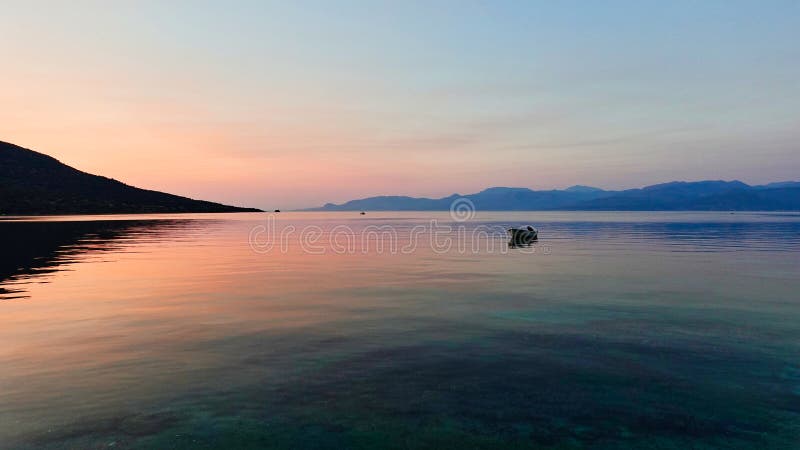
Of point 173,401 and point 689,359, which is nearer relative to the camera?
point 173,401

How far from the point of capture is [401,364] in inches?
512

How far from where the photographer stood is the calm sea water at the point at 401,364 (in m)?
9.11

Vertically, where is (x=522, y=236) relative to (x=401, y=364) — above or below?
above

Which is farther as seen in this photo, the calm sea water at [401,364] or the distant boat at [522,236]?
the distant boat at [522,236]

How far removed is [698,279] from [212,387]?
94.0ft

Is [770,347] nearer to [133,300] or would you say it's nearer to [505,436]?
[505,436]

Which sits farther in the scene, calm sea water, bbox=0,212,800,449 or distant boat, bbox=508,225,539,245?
distant boat, bbox=508,225,539,245

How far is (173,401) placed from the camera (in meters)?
10.5

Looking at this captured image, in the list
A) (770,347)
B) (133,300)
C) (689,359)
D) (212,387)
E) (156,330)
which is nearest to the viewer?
(212,387)

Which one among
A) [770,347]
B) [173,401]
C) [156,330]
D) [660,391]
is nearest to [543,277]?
[770,347]

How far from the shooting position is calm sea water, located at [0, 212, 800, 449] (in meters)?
9.11

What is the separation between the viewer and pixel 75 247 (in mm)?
51188

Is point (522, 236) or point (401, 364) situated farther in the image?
point (522, 236)

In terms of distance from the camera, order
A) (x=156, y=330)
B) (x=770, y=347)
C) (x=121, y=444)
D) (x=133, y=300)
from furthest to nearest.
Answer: (x=133, y=300), (x=156, y=330), (x=770, y=347), (x=121, y=444)
